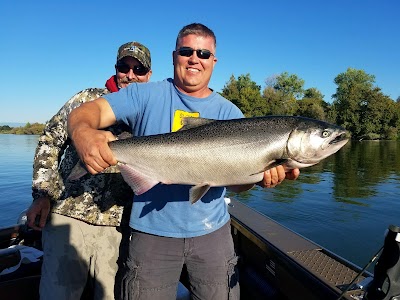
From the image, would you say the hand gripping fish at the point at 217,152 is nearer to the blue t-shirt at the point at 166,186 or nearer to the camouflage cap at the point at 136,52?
the blue t-shirt at the point at 166,186

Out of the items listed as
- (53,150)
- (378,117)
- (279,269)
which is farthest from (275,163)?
(378,117)

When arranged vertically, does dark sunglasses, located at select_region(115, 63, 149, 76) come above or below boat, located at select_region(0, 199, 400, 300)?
above

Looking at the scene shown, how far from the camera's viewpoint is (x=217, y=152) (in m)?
3.19

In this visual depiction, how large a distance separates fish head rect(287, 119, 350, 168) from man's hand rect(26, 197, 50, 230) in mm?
2749

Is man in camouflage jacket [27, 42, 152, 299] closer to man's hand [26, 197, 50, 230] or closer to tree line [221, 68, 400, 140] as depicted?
man's hand [26, 197, 50, 230]

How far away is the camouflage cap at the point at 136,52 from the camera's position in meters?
4.35

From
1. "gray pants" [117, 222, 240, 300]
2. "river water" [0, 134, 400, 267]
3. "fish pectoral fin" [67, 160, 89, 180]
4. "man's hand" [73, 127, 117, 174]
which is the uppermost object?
"man's hand" [73, 127, 117, 174]

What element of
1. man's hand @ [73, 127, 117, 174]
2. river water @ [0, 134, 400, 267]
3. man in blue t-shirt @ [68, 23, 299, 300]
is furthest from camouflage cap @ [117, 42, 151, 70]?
river water @ [0, 134, 400, 267]

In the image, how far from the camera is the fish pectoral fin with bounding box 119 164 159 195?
10.4ft

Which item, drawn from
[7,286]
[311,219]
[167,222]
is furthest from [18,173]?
[167,222]

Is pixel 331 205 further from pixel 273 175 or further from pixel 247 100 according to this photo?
pixel 247 100

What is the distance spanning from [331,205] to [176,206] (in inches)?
544

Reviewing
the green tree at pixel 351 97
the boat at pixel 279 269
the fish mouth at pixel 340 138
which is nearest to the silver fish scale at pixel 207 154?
the fish mouth at pixel 340 138

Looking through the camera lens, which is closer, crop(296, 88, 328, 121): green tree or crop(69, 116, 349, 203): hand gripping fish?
crop(69, 116, 349, 203): hand gripping fish
